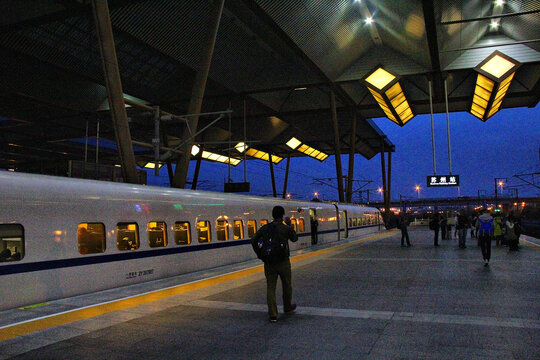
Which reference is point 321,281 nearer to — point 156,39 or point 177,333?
point 177,333

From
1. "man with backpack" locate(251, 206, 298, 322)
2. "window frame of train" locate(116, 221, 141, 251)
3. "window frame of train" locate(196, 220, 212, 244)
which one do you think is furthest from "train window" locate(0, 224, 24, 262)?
"window frame of train" locate(196, 220, 212, 244)

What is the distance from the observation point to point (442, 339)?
5.09m

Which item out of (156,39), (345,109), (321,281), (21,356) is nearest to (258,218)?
(321,281)

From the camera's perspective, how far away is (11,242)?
7.05m

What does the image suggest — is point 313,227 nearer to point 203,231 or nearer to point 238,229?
point 238,229

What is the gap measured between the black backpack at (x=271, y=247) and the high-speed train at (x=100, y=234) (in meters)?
3.92

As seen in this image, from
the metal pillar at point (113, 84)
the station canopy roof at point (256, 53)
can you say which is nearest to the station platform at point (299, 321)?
the metal pillar at point (113, 84)

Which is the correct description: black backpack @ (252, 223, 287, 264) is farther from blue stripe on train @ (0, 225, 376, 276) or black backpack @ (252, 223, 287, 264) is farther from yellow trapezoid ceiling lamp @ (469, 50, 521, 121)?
yellow trapezoid ceiling lamp @ (469, 50, 521, 121)

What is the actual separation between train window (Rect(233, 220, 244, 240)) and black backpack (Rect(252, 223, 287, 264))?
26.1ft

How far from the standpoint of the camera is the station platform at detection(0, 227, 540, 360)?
4.76 metres

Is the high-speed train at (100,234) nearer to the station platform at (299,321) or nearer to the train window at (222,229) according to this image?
the train window at (222,229)

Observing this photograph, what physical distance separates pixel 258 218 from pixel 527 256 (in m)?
9.26

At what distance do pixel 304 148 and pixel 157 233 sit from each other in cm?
4760

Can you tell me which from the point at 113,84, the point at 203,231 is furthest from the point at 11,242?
the point at 113,84
